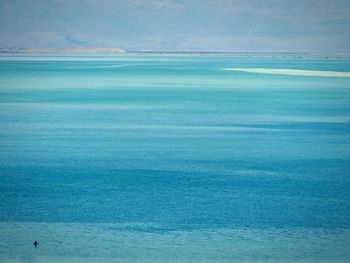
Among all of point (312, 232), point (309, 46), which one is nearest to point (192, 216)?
point (312, 232)

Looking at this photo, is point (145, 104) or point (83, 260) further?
point (145, 104)

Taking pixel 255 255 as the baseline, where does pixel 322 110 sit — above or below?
above

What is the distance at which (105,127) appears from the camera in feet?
78.9

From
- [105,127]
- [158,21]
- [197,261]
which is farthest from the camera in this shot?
[158,21]

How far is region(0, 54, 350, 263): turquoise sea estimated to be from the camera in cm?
1196

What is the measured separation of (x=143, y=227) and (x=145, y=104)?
19.2 metres

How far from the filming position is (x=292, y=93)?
38219 mm

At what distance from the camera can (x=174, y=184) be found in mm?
15797

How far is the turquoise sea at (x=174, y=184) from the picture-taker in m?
12.0

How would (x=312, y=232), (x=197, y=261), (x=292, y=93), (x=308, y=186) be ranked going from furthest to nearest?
(x=292, y=93)
(x=308, y=186)
(x=312, y=232)
(x=197, y=261)

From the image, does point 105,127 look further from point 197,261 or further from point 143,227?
point 197,261

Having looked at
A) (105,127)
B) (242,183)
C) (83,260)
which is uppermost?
(105,127)

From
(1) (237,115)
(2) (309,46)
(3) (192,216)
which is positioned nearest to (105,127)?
(1) (237,115)

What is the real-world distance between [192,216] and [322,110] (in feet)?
56.0
